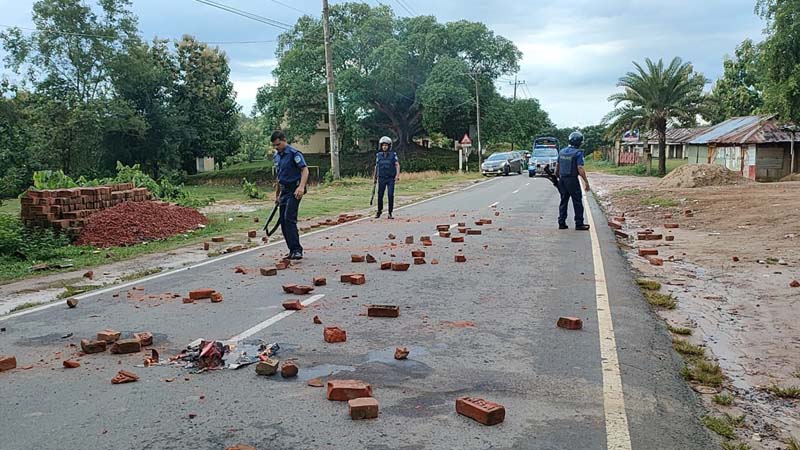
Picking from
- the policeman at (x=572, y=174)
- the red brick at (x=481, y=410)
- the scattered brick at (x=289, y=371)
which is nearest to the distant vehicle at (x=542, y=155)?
the policeman at (x=572, y=174)

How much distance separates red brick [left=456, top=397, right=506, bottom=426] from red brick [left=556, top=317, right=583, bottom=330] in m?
2.28

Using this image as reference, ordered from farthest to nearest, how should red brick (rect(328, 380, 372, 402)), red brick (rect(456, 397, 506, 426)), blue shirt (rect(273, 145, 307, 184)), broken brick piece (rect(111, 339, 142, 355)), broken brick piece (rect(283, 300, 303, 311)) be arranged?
blue shirt (rect(273, 145, 307, 184)), broken brick piece (rect(283, 300, 303, 311)), broken brick piece (rect(111, 339, 142, 355)), red brick (rect(328, 380, 372, 402)), red brick (rect(456, 397, 506, 426))

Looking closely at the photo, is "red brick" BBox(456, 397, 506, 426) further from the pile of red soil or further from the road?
the pile of red soil

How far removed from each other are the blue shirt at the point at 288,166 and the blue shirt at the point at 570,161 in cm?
611

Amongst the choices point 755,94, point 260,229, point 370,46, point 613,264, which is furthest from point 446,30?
point 613,264

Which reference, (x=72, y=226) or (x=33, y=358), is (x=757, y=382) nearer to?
(x=33, y=358)

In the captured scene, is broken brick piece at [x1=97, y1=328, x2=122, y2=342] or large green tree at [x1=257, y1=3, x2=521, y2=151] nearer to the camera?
broken brick piece at [x1=97, y1=328, x2=122, y2=342]

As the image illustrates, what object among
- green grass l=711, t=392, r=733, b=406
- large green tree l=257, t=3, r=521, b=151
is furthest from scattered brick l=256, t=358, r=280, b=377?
large green tree l=257, t=3, r=521, b=151

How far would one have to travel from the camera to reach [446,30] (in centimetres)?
5450

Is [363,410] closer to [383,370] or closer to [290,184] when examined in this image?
[383,370]

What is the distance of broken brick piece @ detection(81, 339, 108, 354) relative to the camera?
590cm

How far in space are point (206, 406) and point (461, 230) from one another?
9.81 meters

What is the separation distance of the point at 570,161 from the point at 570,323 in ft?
27.9

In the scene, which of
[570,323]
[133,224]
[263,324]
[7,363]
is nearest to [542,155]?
[133,224]
